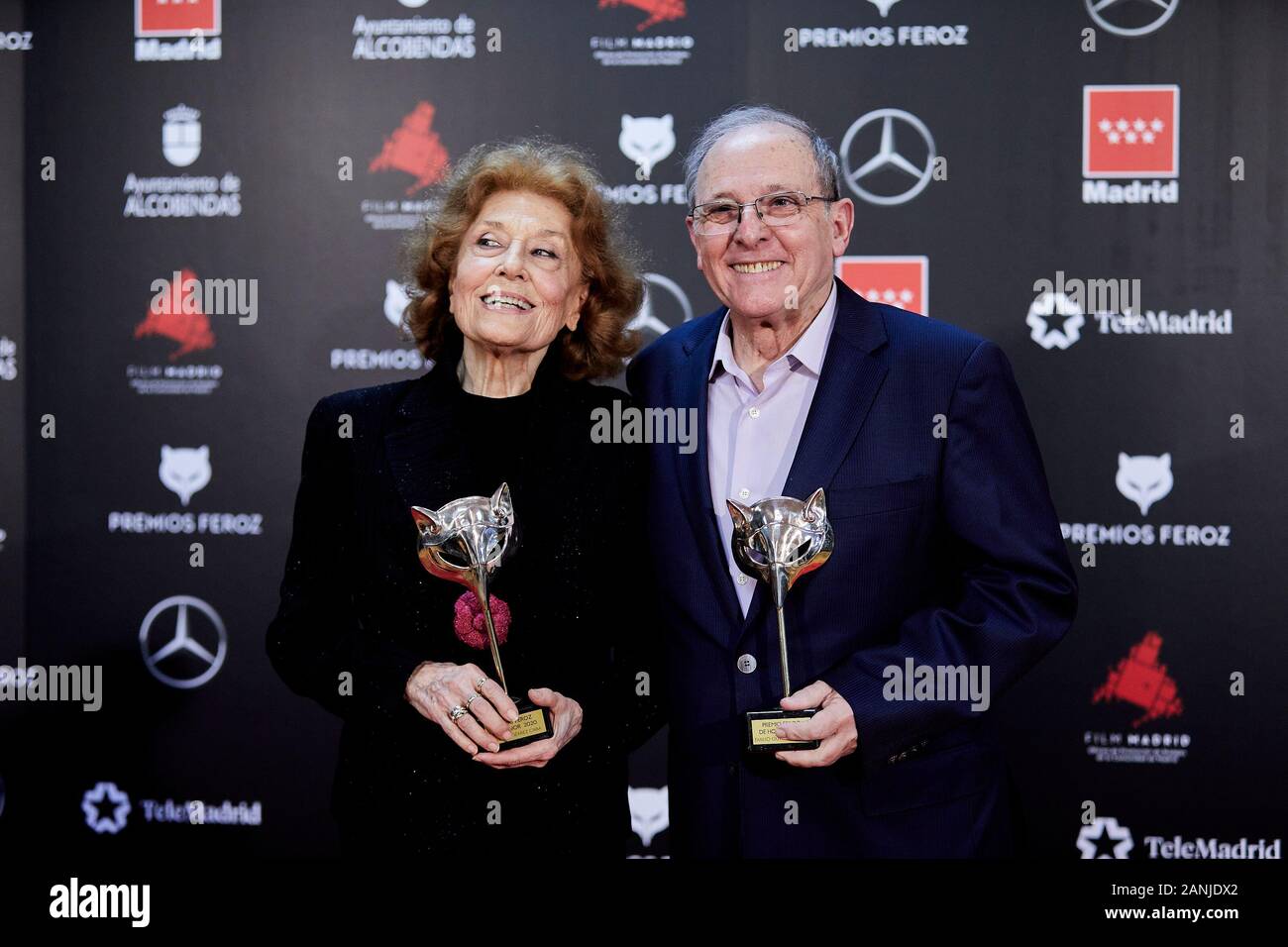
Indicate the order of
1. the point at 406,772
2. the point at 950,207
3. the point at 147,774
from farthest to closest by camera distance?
1. the point at 147,774
2. the point at 950,207
3. the point at 406,772

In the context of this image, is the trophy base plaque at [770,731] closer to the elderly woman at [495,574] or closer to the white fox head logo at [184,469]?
the elderly woman at [495,574]

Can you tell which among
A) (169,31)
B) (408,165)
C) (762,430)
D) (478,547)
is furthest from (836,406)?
(169,31)

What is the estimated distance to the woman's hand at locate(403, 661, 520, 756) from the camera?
69.4 inches

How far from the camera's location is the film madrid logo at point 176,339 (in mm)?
2883

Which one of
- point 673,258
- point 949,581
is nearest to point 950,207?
point 673,258

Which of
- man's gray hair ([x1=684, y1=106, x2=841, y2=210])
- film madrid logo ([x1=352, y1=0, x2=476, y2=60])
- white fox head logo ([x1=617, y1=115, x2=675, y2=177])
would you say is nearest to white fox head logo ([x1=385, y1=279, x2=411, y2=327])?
film madrid logo ([x1=352, y1=0, x2=476, y2=60])

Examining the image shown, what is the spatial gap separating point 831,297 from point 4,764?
2.60 meters

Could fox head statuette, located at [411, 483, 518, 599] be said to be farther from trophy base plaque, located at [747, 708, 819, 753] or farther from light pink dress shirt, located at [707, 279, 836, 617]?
trophy base plaque, located at [747, 708, 819, 753]

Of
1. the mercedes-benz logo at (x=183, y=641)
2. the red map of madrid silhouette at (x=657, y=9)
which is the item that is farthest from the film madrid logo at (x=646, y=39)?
the mercedes-benz logo at (x=183, y=641)

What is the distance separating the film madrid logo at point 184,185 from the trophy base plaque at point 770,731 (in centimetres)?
202
